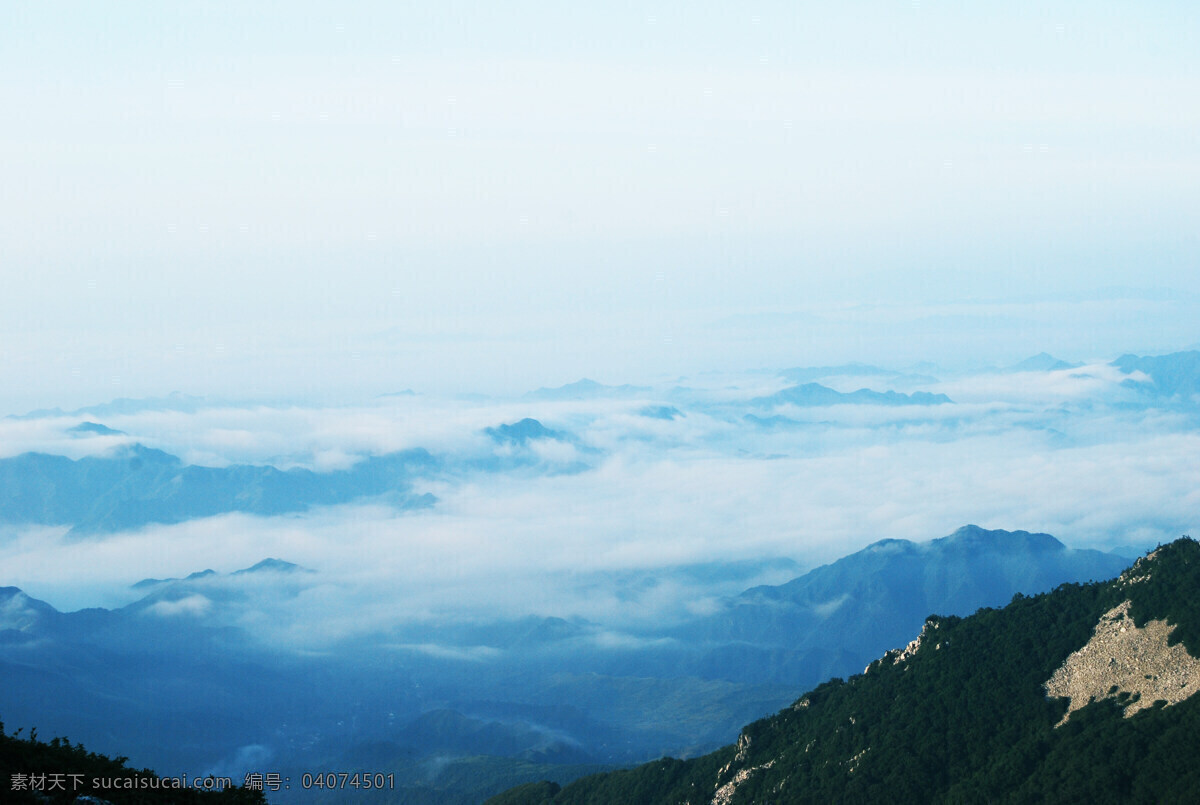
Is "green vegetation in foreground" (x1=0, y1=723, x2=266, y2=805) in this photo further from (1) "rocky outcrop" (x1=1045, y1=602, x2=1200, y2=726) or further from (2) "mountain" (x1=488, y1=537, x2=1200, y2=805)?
(1) "rocky outcrop" (x1=1045, y1=602, x2=1200, y2=726)

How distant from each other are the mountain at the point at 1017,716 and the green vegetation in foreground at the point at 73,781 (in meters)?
74.7

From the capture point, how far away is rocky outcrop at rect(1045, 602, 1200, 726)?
10731 cm

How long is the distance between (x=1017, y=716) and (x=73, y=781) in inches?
3820

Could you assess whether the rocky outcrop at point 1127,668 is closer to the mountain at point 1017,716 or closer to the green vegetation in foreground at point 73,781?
the mountain at point 1017,716

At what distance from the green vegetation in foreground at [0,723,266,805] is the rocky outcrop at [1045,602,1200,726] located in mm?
83159

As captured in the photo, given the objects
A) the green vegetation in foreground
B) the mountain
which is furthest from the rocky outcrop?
the green vegetation in foreground

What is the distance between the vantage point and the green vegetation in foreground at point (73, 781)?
56.3m

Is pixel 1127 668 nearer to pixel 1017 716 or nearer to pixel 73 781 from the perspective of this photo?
pixel 1017 716

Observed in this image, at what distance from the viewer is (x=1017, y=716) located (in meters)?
122

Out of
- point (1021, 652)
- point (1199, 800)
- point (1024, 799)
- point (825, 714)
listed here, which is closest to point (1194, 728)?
point (1199, 800)

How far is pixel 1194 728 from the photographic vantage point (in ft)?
318

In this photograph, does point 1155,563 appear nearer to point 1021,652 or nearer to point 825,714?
point 1021,652

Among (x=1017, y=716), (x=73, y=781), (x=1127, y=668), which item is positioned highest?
(x=73, y=781)

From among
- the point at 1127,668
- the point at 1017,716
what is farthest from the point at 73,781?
the point at 1127,668
